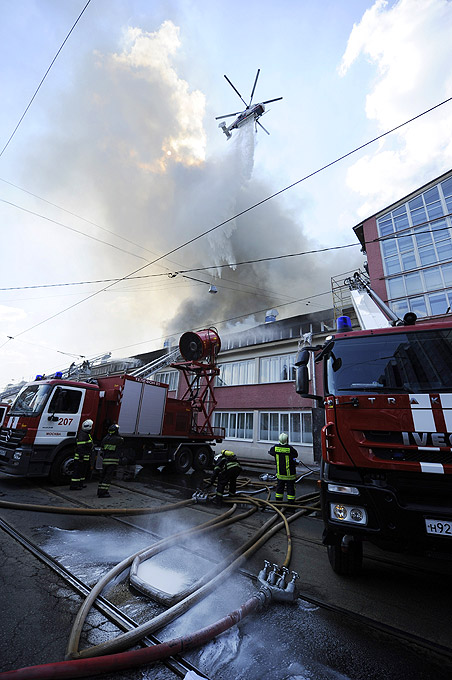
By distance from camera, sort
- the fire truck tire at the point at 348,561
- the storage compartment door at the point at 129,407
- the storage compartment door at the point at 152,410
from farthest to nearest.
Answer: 1. the storage compartment door at the point at 152,410
2. the storage compartment door at the point at 129,407
3. the fire truck tire at the point at 348,561

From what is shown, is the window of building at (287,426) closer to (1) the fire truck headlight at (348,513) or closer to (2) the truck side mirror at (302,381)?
(2) the truck side mirror at (302,381)

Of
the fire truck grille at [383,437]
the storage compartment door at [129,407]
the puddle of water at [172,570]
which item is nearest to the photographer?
the fire truck grille at [383,437]

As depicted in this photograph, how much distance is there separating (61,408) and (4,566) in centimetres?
541

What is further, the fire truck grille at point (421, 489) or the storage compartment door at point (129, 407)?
the storage compartment door at point (129, 407)

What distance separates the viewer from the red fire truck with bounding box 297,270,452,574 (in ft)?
8.89

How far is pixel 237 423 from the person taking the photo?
59.0 ft

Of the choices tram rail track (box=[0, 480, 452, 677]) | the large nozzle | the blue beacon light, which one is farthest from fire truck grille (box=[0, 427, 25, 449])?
the blue beacon light

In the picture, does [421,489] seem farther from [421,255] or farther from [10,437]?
[421,255]

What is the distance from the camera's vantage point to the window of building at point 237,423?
1736cm

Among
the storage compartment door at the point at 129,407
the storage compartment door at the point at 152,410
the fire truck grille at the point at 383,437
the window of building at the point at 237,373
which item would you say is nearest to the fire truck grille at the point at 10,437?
the storage compartment door at the point at 129,407

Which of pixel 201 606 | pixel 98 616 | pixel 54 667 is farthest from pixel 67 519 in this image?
pixel 54 667

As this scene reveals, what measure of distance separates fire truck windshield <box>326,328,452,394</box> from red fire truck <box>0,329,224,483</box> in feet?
24.4

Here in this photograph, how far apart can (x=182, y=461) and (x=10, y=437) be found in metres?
5.60

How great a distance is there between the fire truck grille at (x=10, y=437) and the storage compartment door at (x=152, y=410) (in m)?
3.27
